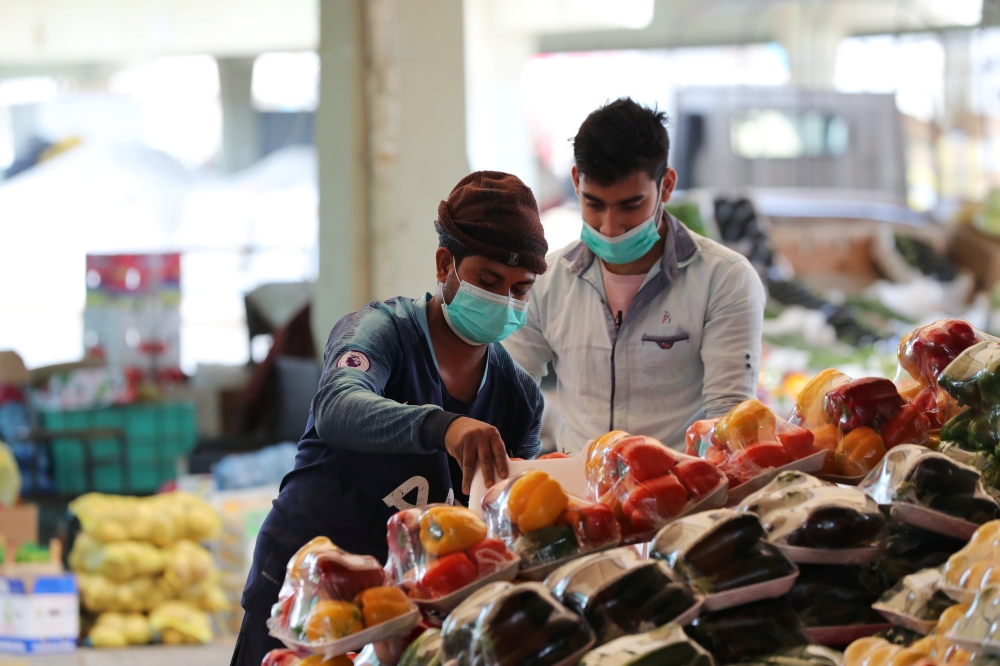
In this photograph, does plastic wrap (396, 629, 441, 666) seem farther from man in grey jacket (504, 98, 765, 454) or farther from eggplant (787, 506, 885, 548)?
man in grey jacket (504, 98, 765, 454)

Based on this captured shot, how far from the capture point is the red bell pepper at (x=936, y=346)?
5.61ft

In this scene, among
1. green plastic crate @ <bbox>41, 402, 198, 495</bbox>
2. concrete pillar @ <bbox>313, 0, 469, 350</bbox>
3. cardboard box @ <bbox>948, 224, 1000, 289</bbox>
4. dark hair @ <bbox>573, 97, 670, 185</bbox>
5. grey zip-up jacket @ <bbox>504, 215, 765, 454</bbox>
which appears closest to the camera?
dark hair @ <bbox>573, 97, 670, 185</bbox>

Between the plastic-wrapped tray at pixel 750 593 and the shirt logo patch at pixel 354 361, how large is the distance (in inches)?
28.3

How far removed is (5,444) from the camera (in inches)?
206

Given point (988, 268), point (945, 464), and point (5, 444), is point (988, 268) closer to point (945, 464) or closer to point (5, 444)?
point (5, 444)

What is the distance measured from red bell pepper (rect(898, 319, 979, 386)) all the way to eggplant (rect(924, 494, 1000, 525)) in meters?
0.40

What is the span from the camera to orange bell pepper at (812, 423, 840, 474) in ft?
5.31

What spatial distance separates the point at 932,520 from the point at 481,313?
0.79 metres

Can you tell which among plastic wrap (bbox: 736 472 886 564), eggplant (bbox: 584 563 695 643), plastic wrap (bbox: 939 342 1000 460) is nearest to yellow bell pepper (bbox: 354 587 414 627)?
eggplant (bbox: 584 563 695 643)

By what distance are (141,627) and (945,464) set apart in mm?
3893

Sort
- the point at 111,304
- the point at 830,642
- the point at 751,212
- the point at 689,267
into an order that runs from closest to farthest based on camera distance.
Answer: the point at 830,642 → the point at 689,267 → the point at 111,304 → the point at 751,212

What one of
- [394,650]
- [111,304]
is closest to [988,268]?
[111,304]

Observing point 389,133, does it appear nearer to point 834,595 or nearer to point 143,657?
point 143,657

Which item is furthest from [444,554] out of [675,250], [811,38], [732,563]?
[811,38]
